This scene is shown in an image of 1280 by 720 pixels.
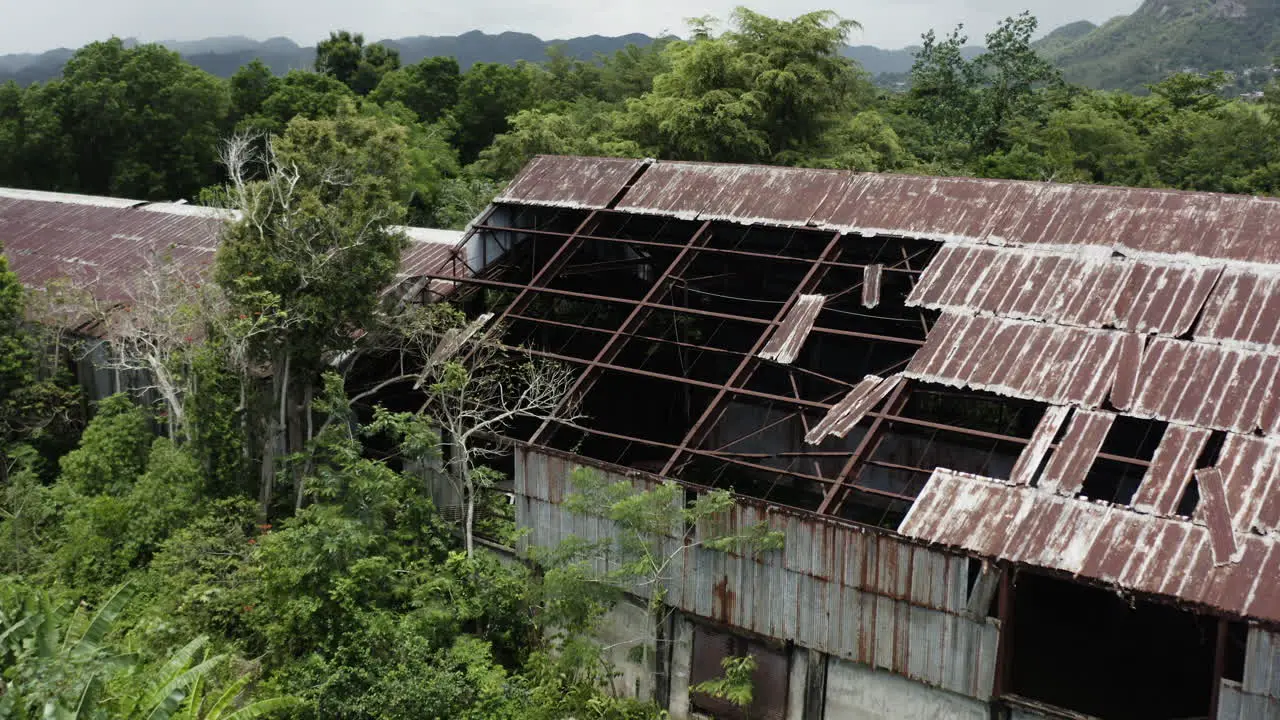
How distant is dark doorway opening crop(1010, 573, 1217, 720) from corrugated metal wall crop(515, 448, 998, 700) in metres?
2.49

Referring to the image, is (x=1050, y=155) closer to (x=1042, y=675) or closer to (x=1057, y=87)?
(x=1057, y=87)

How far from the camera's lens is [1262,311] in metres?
16.6

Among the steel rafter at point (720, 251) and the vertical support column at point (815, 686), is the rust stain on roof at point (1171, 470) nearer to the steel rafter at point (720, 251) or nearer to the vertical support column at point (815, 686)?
the vertical support column at point (815, 686)

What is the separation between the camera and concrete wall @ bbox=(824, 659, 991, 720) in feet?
48.8

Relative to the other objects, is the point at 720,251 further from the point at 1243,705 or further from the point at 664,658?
the point at 1243,705

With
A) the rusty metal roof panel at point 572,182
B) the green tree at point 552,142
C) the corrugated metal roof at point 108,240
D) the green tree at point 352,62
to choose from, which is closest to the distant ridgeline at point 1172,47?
the green tree at point 352,62

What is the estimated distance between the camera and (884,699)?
50.9 feet

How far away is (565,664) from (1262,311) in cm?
1238

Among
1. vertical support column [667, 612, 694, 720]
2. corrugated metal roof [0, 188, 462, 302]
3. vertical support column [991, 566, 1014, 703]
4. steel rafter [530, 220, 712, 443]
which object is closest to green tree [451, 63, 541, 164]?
corrugated metal roof [0, 188, 462, 302]

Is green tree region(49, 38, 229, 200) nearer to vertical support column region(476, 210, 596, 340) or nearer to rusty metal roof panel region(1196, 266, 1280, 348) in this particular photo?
vertical support column region(476, 210, 596, 340)

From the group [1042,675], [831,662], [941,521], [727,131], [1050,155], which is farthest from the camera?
[1050,155]

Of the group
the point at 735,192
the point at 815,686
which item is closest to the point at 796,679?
the point at 815,686

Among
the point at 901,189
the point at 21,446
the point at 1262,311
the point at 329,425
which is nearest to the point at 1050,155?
the point at 901,189

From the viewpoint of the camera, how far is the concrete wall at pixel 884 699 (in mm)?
14875
